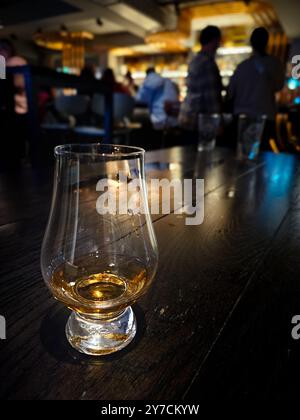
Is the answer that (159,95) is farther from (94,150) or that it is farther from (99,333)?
(99,333)

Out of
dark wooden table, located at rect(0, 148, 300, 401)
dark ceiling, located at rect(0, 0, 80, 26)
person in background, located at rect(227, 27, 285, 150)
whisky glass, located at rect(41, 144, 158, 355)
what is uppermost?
dark ceiling, located at rect(0, 0, 80, 26)

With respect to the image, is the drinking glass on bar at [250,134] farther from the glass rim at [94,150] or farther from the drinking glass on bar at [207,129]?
the glass rim at [94,150]

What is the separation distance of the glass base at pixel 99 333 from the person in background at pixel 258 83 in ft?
6.97

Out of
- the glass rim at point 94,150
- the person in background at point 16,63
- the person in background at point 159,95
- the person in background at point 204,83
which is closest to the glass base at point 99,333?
the glass rim at point 94,150

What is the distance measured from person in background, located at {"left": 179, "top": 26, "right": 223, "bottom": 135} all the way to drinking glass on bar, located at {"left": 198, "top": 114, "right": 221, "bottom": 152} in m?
0.69

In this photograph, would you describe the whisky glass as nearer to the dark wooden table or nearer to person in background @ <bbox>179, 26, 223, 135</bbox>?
the dark wooden table

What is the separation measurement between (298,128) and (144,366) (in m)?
4.16

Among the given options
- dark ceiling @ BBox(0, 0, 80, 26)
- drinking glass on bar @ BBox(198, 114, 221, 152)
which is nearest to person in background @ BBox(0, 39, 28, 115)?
drinking glass on bar @ BBox(198, 114, 221, 152)

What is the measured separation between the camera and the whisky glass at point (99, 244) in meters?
0.25

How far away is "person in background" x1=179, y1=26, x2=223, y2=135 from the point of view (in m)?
2.09

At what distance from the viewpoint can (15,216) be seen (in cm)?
53

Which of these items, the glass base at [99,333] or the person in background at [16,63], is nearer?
the glass base at [99,333]

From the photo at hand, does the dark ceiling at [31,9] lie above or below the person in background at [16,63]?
above

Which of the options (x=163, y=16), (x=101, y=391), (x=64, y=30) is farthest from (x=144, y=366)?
(x=64, y=30)
